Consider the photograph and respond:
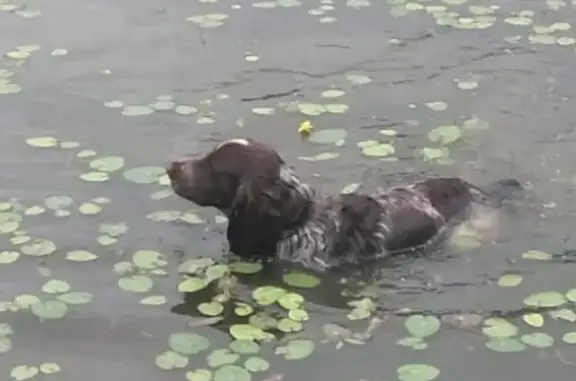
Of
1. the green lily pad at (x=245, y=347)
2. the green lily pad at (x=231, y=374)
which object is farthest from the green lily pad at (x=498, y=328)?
the green lily pad at (x=231, y=374)

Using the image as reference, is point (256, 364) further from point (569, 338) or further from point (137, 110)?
point (137, 110)

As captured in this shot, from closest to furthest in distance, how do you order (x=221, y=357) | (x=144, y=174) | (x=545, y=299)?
1. (x=221, y=357)
2. (x=545, y=299)
3. (x=144, y=174)

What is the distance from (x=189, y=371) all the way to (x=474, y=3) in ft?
20.9

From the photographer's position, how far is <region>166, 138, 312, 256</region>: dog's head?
22.0ft

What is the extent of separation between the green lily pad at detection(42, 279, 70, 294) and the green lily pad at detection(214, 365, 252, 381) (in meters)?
1.28

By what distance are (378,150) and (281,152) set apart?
29.3 inches

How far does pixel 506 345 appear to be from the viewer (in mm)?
6207

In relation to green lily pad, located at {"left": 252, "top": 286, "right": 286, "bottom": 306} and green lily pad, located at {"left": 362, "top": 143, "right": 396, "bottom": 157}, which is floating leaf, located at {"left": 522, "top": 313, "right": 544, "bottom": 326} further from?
green lily pad, located at {"left": 362, "top": 143, "right": 396, "bottom": 157}

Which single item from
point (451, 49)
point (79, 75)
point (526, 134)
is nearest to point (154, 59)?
point (79, 75)

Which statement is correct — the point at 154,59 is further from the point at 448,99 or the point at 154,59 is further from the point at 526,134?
the point at 526,134

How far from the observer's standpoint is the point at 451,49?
1021 centimetres

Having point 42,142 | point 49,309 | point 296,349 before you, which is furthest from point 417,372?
point 42,142

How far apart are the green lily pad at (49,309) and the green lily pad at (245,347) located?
1071mm

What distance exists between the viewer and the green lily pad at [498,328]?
6312 millimetres
